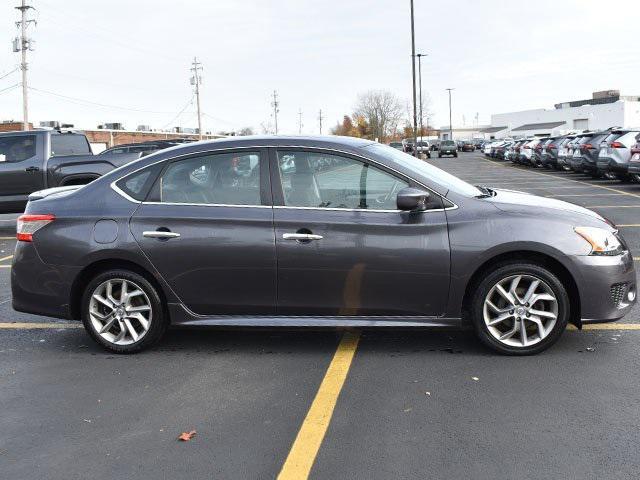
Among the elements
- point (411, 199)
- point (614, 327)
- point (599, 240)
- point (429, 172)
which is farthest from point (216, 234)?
point (614, 327)

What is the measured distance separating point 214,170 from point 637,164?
17.1 meters

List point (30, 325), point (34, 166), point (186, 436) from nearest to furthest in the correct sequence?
point (186, 436), point (30, 325), point (34, 166)

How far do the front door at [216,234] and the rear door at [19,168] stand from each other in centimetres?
923

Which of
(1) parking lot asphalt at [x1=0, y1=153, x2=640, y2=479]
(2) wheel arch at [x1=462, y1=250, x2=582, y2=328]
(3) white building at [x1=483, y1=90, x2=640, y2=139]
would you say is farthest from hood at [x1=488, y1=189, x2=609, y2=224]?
(3) white building at [x1=483, y1=90, x2=640, y2=139]

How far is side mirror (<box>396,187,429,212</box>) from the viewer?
4977 mm

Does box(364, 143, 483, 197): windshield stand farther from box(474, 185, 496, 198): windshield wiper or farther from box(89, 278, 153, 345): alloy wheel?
box(89, 278, 153, 345): alloy wheel

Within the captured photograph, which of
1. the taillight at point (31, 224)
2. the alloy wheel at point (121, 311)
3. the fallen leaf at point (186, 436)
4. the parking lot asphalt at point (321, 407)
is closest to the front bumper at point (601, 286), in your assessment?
the parking lot asphalt at point (321, 407)

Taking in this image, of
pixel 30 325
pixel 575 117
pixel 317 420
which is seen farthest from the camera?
pixel 575 117

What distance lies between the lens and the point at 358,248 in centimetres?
507

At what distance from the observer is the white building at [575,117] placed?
350 ft

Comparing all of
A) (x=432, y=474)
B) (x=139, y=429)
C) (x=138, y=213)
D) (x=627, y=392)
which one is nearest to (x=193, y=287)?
(x=138, y=213)

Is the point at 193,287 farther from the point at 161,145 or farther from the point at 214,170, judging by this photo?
the point at 161,145

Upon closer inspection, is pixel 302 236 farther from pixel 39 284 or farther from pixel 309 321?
pixel 39 284

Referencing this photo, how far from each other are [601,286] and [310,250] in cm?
210
